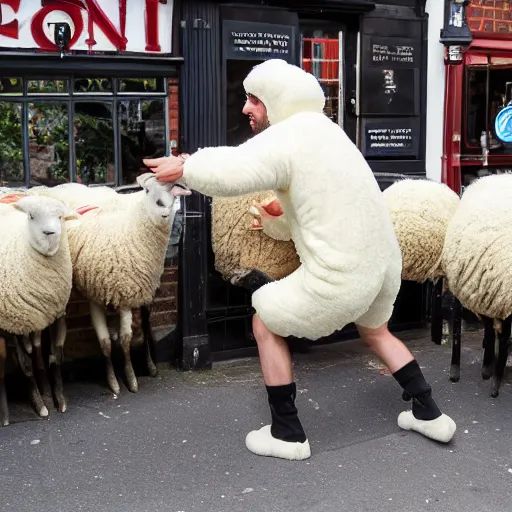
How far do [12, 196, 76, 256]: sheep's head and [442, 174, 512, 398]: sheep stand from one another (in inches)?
92.8

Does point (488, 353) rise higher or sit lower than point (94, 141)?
lower

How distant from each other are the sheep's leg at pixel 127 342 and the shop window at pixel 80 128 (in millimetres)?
954

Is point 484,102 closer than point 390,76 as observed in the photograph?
No

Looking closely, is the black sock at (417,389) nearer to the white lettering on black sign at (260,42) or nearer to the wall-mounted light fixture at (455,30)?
the white lettering on black sign at (260,42)

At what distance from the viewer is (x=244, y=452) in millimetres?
4156

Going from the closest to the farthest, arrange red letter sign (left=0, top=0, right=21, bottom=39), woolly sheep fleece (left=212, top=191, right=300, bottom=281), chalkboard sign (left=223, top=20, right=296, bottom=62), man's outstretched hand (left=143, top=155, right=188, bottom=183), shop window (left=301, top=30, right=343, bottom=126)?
man's outstretched hand (left=143, top=155, right=188, bottom=183), red letter sign (left=0, top=0, right=21, bottom=39), woolly sheep fleece (left=212, top=191, right=300, bottom=281), chalkboard sign (left=223, top=20, right=296, bottom=62), shop window (left=301, top=30, right=343, bottom=126)

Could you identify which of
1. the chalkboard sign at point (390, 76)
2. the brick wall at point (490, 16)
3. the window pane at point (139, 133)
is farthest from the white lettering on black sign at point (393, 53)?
the window pane at point (139, 133)

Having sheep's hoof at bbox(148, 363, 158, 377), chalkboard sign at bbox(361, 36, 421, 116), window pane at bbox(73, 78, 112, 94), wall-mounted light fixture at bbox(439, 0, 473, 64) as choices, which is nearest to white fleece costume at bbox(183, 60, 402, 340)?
window pane at bbox(73, 78, 112, 94)

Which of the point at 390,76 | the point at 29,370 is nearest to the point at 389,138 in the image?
the point at 390,76

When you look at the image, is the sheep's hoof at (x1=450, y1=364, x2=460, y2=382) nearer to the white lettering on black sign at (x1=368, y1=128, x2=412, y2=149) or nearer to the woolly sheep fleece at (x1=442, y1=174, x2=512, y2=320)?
the woolly sheep fleece at (x1=442, y1=174, x2=512, y2=320)

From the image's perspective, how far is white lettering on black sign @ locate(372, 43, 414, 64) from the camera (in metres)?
6.20

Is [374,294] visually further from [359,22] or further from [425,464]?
[359,22]

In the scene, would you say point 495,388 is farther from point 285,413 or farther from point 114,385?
point 114,385

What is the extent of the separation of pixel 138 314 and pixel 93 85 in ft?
5.10
